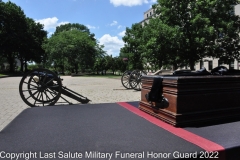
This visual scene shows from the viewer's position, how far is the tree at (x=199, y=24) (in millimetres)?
16797

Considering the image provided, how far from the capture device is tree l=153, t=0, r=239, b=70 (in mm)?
16797

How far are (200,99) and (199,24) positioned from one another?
15.1 meters

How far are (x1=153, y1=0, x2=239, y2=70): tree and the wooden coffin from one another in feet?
45.5

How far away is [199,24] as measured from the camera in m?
16.8

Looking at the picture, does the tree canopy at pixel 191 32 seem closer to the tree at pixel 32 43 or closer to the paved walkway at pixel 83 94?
the paved walkway at pixel 83 94

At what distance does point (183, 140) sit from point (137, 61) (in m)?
29.0

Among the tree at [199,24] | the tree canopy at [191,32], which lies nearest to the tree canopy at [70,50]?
the tree canopy at [191,32]

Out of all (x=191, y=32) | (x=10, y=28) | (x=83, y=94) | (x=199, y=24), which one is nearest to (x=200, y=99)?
(x=83, y=94)

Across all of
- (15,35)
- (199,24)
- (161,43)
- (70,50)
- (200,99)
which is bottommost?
(200,99)

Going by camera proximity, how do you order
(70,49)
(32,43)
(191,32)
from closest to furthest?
(191,32) < (70,49) < (32,43)

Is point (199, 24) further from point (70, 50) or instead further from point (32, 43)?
point (32, 43)

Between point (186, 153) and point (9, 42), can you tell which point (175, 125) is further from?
point (9, 42)

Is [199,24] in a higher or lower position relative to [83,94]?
higher

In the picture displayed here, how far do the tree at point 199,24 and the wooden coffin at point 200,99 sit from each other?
546 inches
